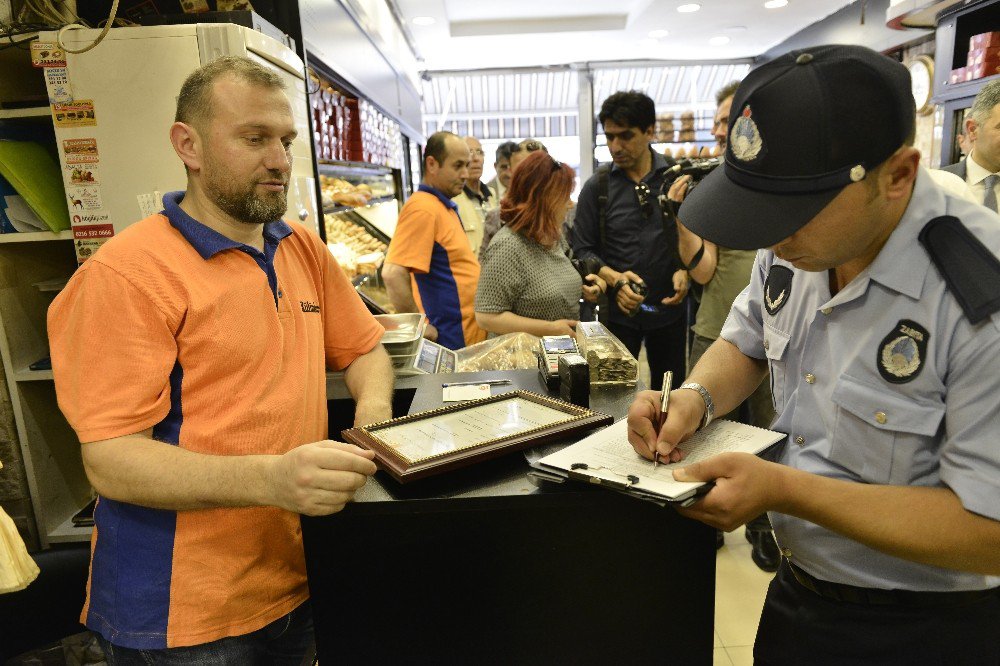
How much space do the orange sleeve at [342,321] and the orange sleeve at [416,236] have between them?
4.37ft

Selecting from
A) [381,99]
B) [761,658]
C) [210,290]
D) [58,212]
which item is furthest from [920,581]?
[381,99]

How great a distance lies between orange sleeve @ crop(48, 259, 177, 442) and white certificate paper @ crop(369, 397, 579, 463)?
440 millimetres

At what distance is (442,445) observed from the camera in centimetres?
121

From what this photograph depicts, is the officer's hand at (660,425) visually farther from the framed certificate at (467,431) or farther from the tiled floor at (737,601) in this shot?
the tiled floor at (737,601)

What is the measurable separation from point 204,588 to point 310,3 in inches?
117

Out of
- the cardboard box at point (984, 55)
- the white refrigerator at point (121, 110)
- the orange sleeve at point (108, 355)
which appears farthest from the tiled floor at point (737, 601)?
the cardboard box at point (984, 55)

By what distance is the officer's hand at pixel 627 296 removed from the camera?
308 cm

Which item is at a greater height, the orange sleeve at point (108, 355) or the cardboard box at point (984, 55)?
the cardboard box at point (984, 55)

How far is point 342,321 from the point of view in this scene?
6.02 feet

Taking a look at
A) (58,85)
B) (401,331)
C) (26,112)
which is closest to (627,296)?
(401,331)

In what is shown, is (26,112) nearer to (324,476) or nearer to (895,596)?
(324,476)

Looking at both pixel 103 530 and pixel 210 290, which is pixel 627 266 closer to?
pixel 210 290

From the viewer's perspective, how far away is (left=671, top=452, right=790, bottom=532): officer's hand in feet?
3.24

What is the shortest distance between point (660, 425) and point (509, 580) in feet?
1.34
